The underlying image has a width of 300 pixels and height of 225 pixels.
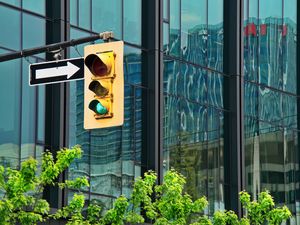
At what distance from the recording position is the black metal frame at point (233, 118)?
38594mm

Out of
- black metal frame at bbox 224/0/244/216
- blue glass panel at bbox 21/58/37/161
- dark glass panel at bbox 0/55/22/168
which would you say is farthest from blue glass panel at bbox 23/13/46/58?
black metal frame at bbox 224/0/244/216

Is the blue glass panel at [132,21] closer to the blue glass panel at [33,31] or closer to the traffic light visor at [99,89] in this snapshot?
the blue glass panel at [33,31]

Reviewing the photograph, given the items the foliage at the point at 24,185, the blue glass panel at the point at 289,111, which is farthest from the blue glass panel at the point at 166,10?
the foliage at the point at 24,185

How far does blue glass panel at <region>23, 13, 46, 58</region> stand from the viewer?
100ft

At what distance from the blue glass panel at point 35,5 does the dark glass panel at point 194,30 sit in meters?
7.08

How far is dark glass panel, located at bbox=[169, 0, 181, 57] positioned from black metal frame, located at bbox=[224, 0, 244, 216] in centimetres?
304

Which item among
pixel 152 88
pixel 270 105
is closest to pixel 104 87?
pixel 152 88

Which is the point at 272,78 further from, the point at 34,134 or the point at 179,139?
the point at 34,134

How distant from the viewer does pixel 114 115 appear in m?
14.4

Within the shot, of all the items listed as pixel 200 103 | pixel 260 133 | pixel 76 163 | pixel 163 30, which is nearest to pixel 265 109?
pixel 260 133

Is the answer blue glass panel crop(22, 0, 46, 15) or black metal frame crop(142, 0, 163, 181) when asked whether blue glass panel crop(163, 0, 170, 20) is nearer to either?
black metal frame crop(142, 0, 163, 181)

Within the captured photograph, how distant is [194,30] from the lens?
37.8 m

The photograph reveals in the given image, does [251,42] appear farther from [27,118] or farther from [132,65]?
[27,118]

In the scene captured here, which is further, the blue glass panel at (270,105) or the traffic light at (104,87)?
the blue glass panel at (270,105)
